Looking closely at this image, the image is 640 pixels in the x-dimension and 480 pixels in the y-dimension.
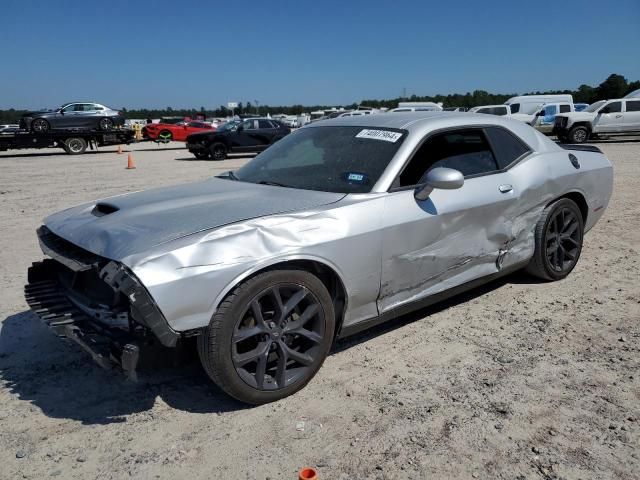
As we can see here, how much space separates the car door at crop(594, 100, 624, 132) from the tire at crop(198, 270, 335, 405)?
75.9ft

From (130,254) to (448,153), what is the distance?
2.32 metres

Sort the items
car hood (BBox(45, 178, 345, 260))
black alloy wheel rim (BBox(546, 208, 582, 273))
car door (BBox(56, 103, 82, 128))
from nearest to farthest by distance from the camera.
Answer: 1. car hood (BBox(45, 178, 345, 260))
2. black alloy wheel rim (BBox(546, 208, 582, 273))
3. car door (BBox(56, 103, 82, 128))

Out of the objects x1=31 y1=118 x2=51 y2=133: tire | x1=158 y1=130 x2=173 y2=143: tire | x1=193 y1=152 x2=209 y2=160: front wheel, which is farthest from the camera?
x1=158 y1=130 x2=173 y2=143: tire

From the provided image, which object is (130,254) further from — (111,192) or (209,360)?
(111,192)

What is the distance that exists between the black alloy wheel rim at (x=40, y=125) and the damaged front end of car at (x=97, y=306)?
20.8m

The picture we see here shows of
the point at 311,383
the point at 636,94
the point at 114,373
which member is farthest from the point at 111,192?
the point at 636,94

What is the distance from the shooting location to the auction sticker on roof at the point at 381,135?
3.61 m

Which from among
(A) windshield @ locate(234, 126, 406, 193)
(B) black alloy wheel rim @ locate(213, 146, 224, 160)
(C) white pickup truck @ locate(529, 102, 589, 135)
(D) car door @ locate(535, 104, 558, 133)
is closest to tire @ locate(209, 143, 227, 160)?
(B) black alloy wheel rim @ locate(213, 146, 224, 160)

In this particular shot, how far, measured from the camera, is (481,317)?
4.05 m

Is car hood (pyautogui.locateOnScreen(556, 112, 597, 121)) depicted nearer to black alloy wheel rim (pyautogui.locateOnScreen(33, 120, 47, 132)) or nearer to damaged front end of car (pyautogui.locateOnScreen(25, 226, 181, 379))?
black alloy wheel rim (pyautogui.locateOnScreen(33, 120, 47, 132))

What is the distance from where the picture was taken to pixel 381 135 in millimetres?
3689

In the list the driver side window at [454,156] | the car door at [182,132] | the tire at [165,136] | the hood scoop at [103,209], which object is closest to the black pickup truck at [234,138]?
the tire at [165,136]

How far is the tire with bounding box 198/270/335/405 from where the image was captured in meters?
2.63

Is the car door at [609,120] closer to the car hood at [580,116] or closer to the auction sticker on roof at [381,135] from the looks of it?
the car hood at [580,116]
